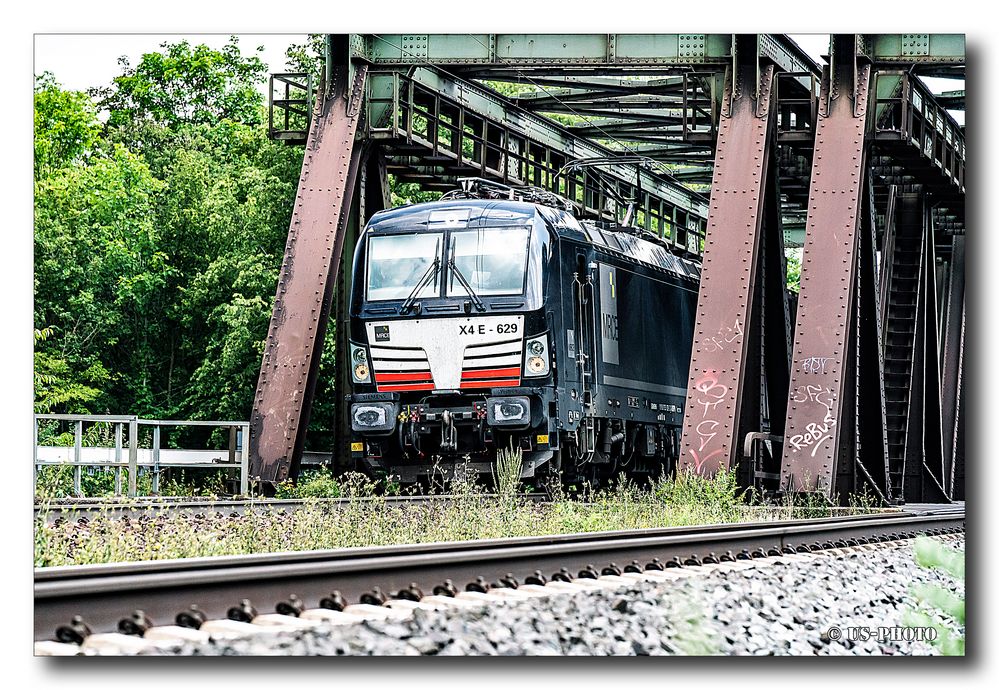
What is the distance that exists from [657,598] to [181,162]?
14745 mm

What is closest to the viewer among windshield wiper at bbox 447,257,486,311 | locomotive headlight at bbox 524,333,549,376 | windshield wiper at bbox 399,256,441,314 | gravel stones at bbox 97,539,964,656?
gravel stones at bbox 97,539,964,656

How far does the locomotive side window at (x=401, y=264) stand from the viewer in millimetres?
15875

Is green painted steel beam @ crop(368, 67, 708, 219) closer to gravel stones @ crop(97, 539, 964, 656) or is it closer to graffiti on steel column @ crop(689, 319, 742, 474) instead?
graffiti on steel column @ crop(689, 319, 742, 474)

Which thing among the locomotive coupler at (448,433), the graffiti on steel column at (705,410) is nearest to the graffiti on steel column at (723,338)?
the graffiti on steel column at (705,410)

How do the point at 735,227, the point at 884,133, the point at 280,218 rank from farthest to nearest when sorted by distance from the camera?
the point at 280,218 → the point at 884,133 → the point at 735,227

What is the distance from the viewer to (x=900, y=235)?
20.8m

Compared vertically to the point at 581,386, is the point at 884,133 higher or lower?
higher

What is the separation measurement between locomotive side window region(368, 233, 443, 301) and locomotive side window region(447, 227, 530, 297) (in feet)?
0.80

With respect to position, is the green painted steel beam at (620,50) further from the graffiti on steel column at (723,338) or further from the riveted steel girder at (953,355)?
the riveted steel girder at (953,355)

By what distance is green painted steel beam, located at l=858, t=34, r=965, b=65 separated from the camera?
1387 cm

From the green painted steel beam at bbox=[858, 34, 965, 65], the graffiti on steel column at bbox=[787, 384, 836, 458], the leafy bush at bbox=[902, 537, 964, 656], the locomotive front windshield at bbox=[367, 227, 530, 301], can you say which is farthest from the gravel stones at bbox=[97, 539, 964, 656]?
the locomotive front windshield at bbox=[367, 227, 530, 301]

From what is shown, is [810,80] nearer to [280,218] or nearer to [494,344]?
[494,344]

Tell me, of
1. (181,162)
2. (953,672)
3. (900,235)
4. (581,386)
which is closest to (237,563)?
(953,672)

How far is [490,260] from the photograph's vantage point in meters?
15.7
